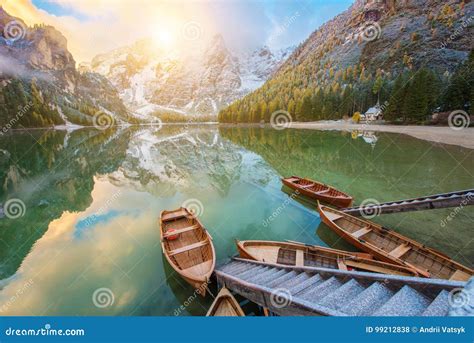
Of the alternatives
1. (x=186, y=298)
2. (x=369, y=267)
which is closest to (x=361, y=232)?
(x=369, y=267)

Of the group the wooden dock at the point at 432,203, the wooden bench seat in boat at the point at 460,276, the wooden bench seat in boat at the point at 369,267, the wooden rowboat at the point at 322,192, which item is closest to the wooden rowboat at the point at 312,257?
the wooden bench seat in boat at the point at 369,267

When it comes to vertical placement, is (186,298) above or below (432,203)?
below

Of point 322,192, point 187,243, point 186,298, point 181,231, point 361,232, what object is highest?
point 322,192

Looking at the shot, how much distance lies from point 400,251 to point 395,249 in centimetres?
18

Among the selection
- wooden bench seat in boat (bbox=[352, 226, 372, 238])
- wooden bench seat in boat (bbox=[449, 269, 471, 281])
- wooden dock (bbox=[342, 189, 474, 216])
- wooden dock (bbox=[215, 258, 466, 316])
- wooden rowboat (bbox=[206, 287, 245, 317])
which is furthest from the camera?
wooden bench seat in boat (bbox=[352, 226, 372, 238])

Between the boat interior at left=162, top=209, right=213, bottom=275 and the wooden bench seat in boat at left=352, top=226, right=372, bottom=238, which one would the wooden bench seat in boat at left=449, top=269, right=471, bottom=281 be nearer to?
the wooden bench seat in boat at left=352, top=226, right=372, bottom=238

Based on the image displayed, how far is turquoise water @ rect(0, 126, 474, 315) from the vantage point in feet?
28.3

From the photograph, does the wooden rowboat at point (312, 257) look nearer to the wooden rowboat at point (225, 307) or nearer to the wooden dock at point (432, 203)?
the wooden rowboat at point (225, 307)

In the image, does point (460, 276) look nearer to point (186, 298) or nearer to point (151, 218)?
point (186, 298)

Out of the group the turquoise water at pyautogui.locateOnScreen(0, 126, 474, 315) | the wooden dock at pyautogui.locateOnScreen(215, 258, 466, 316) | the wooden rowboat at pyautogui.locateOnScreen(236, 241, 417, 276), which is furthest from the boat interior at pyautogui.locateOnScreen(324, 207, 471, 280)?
the wooden dock at pyautogui.locateOnScreen(215, 258, 466, 316)

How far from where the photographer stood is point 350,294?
451 centimetres

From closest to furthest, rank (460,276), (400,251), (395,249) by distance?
(460,276) < (400,251) < (395,249)

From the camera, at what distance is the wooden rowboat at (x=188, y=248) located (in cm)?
763

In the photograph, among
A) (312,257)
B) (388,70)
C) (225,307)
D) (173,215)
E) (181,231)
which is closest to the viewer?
(225,307)
